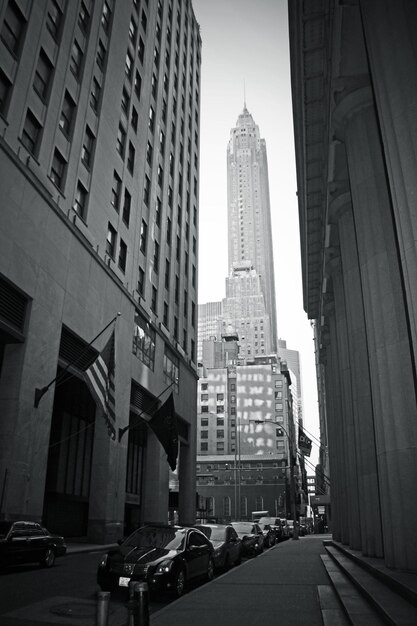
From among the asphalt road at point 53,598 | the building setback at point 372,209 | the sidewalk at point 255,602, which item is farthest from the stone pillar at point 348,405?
the asphalt road at point 53,598

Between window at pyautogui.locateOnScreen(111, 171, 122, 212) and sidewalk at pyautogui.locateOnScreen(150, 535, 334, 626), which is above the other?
window at pyautogui.locateOnScreen(111, 171, 122, 212)

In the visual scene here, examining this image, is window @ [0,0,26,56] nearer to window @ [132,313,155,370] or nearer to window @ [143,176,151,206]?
window @ [143,176,151,206]

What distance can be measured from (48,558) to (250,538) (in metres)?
10.7

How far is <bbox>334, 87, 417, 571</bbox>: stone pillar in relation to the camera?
10578 millimetres

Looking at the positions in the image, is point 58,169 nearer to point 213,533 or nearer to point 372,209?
point 372,209

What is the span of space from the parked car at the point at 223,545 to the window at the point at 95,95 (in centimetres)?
2530

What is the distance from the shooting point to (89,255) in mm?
27938

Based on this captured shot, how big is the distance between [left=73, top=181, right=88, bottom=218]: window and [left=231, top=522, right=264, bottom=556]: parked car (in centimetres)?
1882

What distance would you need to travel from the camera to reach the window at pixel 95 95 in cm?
3100

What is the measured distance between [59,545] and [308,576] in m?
8.57

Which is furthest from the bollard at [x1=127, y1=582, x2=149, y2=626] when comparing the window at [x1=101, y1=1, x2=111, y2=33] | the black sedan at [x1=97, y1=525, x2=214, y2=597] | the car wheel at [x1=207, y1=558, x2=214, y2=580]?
the window at [x1=101, y1=1, x2=111, y2=33]

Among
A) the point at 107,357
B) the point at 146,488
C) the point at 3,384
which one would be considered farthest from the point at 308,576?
the point at 146,488

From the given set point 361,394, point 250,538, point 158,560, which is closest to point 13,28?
point 361,394

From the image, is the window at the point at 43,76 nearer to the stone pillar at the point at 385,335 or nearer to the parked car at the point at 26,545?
the stone pillar at the point at 385,335
